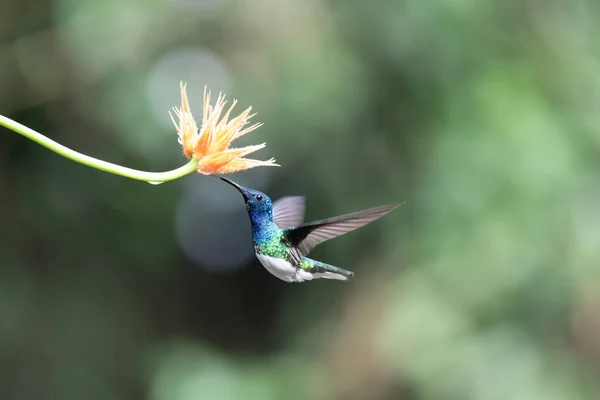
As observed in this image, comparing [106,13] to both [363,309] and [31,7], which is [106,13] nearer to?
[31,7]

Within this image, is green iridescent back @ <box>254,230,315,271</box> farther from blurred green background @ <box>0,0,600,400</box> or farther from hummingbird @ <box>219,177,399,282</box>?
blurred green background @ <box>0,0,600,400</box>

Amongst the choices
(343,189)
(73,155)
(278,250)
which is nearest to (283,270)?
(278,250)

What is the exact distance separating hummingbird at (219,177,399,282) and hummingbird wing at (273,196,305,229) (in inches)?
6.4

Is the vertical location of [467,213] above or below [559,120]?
below

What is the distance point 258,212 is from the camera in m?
1.00

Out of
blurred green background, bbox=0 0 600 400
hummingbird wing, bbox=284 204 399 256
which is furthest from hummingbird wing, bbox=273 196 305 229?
blurred green background, bbox=0 0 600 400

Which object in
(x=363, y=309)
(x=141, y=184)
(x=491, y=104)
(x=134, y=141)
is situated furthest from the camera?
(x=141, y=184)

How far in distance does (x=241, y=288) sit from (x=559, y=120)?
3.09 m

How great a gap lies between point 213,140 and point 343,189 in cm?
375

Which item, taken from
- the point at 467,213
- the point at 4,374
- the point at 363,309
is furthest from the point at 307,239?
the point at 4,374

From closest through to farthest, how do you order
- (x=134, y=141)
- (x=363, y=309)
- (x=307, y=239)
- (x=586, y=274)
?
(x=307, y=239), (x=586, y=274), (x=134, y=141), (x=363, y=309)

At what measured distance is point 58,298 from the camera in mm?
5000

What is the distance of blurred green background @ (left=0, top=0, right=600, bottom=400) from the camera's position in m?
3.75

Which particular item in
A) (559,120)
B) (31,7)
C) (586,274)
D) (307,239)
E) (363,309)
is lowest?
(307,239)
